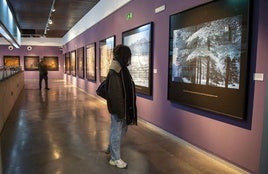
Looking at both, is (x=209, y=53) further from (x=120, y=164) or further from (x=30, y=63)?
(x=30, y=63)

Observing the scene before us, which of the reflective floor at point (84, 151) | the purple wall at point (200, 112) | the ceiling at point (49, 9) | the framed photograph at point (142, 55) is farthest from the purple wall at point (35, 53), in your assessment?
the framed photograph at point (142, 55)

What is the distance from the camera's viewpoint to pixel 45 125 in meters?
5.51

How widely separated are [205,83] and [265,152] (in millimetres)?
1587

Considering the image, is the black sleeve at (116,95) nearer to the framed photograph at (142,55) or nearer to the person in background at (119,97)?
the person in background at (119,97)

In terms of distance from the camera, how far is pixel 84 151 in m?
3.89

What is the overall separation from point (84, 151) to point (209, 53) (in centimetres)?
240

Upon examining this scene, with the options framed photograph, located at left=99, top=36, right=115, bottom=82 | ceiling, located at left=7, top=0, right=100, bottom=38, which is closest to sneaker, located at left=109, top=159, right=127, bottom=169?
framed photograph, located at left=99, top=36, right=115, bottom=82

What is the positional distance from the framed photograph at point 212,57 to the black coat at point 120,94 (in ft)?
3.82

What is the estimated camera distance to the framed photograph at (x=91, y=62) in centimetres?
1019

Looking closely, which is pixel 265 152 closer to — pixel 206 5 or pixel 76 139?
pixel 206 5

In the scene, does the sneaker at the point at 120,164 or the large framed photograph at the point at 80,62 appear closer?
the sneaker at the point at 120,164

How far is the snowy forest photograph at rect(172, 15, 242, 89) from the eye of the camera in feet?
10.3

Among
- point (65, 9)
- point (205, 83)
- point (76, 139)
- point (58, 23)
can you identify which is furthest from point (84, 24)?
point (205, 83)

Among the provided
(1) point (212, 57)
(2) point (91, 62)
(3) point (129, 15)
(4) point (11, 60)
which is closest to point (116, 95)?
(1) point (212, 57)
